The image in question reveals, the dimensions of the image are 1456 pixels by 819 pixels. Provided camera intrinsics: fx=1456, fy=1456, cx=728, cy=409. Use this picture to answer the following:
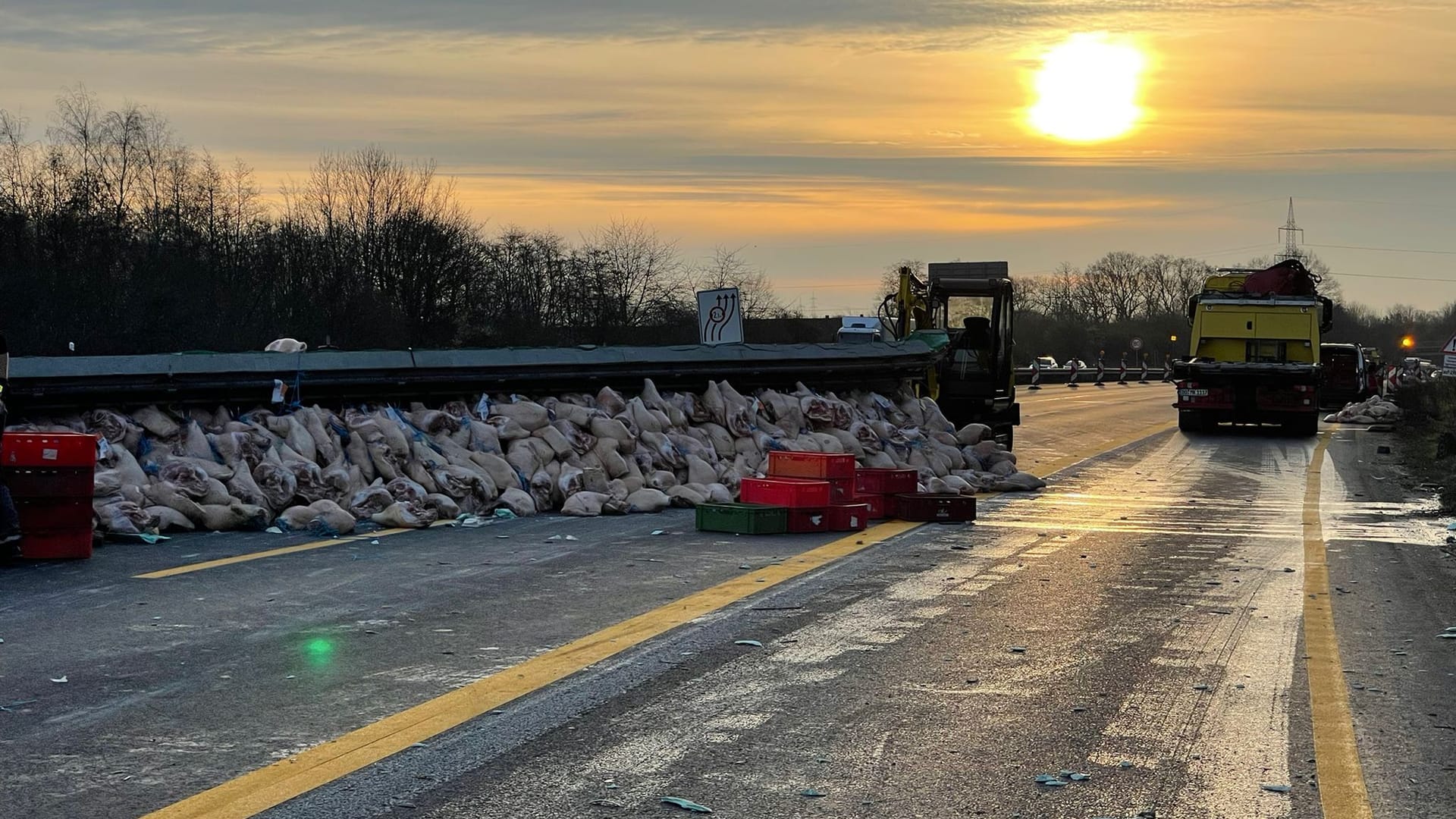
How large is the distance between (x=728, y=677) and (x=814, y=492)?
5931 mm

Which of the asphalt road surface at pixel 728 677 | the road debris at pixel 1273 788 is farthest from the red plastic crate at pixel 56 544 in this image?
the road debris at pixel 1273 788

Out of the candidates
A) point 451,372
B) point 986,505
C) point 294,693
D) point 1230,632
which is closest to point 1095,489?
point 986,505

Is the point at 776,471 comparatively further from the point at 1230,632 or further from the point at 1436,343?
the point at 1436,343

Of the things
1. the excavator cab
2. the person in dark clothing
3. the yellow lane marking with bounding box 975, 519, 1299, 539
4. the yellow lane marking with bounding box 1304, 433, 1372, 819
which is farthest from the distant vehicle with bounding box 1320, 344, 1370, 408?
the person in dark clothing

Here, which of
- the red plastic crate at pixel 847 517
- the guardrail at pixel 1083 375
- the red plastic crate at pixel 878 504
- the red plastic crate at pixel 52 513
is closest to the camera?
the red plastic crate at pixel 52 513

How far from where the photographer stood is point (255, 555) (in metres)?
10.7

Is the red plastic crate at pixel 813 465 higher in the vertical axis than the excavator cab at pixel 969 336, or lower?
lower

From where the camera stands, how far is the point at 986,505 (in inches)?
603

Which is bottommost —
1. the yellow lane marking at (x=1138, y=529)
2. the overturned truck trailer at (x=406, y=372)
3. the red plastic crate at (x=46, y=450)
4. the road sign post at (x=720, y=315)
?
the yellow lane marking at (x=1138, y=529)

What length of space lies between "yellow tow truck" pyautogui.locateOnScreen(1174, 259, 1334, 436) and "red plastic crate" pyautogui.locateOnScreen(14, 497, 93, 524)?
80.6 ft

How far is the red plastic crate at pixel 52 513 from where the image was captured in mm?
10281

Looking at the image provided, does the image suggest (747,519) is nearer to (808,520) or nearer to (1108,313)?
(808,520)

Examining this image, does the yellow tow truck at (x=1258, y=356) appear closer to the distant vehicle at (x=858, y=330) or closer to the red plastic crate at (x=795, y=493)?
the distant vehicle at (x=858, y=330)

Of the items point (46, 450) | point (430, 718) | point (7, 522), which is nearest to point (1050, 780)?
point (430, 718)
